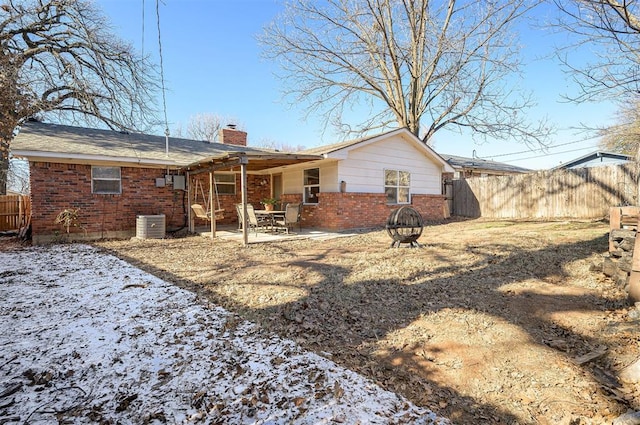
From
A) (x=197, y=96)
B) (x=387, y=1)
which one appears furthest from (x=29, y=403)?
(x=387, y=1)

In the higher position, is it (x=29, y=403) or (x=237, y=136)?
(x=237, y=136)

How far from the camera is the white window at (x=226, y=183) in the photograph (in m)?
13.1

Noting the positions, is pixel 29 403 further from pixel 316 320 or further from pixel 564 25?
pixel 564 25

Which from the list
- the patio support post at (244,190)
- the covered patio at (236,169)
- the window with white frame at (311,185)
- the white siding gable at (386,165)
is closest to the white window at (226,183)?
the covered patio at (236,169)

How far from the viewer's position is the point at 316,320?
369 centimetres

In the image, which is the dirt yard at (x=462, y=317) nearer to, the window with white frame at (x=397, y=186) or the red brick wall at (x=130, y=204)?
the red brick wall at (x=130, y=204)

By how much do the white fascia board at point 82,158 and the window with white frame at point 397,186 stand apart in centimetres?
788

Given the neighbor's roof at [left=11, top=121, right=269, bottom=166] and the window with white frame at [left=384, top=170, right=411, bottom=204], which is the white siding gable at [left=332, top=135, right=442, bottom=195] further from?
the neighbor's roof at [left=11, top=121, right=269, bottom=166]

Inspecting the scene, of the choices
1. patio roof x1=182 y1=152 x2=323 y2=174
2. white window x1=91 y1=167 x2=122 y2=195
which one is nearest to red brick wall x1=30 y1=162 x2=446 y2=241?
white window x1=91 y1=167 x2=122 y2=195

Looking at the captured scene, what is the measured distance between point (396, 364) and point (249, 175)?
1213 centimetres

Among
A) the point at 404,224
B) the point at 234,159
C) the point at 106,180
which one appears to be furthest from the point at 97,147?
the point at 404,224

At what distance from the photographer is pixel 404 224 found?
24.3 feet

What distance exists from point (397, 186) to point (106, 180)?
1061 cm

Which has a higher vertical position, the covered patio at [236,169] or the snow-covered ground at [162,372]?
the covered patio at [236,169]
